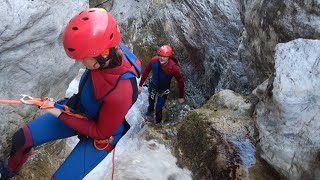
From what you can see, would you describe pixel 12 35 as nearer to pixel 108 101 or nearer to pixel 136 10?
pixel 108 101

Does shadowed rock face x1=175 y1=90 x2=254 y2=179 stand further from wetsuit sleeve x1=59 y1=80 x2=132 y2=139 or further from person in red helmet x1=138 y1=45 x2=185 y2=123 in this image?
wetsuit sleeve x1=59 y1=80 x2=132 y2=139

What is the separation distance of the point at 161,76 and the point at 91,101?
521 cm

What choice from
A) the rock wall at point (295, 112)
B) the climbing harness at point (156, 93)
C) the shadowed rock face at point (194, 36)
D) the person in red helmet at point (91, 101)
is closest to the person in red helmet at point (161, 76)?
the climbing harness at point (156, 93)

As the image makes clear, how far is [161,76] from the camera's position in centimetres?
972

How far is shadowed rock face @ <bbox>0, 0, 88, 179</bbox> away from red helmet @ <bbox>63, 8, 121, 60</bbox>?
121 centimetres

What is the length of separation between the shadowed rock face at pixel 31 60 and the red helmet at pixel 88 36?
1.21 meters

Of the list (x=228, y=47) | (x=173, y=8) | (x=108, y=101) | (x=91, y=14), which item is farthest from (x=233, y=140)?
(x=173, y=8)

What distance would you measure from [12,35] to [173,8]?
763 cm

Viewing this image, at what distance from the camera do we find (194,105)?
36.6 feet

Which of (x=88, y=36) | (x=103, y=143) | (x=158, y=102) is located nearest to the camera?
(x=88, y=36)

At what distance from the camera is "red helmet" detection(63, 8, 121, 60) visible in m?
4.08

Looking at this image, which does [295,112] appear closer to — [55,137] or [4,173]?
[55,137]

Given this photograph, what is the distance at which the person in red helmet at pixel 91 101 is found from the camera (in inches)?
162

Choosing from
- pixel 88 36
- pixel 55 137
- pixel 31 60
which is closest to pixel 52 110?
pixel 55 137
